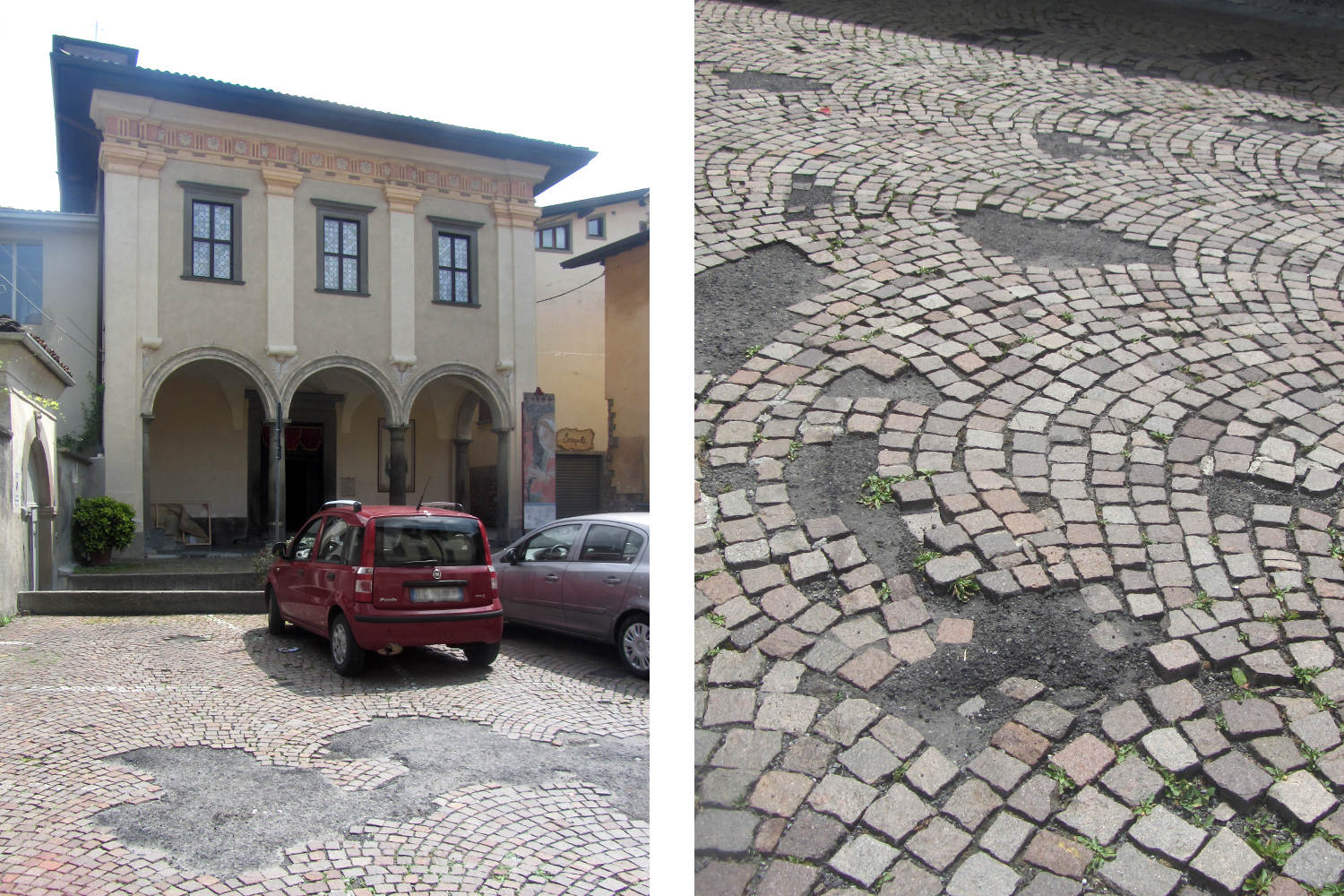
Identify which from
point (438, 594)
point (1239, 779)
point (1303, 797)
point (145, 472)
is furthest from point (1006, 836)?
point (145, 472)

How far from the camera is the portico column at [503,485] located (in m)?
2.24

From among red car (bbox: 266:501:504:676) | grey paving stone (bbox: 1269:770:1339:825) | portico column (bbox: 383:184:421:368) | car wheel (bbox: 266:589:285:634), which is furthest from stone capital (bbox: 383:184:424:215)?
grey paving stone (bbox: 1269:770:1339:825)

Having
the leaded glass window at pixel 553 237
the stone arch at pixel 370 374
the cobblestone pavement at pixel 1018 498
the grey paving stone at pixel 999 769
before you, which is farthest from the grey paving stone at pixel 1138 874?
the leaded glass window at pixel 553 237

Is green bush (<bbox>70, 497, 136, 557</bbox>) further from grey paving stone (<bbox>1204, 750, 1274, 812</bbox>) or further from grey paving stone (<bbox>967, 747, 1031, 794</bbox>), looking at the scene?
grey paving stone (<bbox>1204, 750, 1274, 812</bbox>)

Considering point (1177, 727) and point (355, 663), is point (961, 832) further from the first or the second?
point (355, 663)

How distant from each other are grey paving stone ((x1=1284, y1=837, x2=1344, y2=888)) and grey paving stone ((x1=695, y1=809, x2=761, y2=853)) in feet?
3.64

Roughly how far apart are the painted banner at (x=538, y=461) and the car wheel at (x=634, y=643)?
1.21 ft

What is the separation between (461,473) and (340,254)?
61 centimetres

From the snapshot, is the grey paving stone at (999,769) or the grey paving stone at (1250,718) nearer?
the grey paving stone at (999,769)

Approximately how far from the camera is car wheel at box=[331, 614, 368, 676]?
1.97 metres

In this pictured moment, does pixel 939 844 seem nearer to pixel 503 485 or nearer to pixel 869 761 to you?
pixel 869 761

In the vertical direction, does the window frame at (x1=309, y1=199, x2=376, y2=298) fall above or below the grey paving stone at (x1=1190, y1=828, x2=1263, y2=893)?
above

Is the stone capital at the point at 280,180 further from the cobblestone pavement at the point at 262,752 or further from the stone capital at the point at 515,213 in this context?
the cobblestone pavement at the point at 262,752

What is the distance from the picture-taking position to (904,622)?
2404mm
